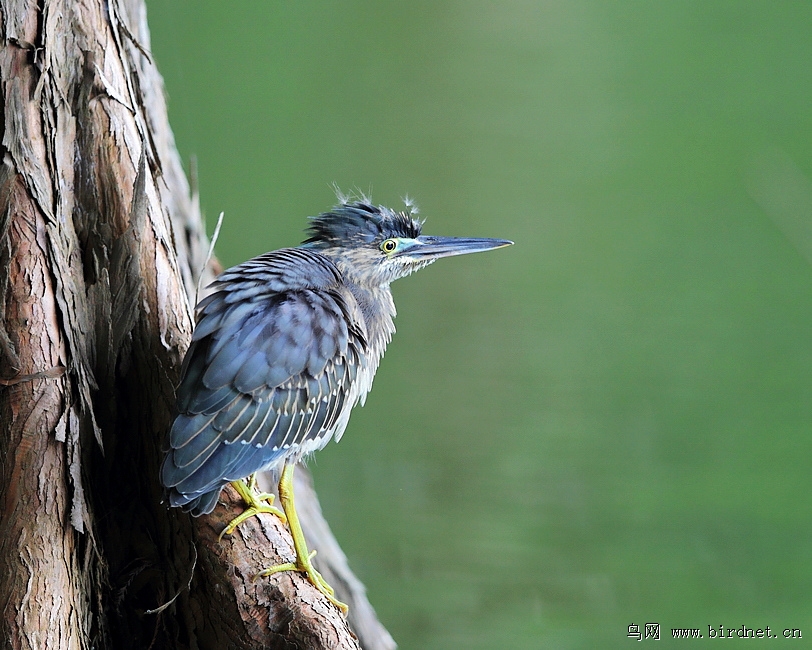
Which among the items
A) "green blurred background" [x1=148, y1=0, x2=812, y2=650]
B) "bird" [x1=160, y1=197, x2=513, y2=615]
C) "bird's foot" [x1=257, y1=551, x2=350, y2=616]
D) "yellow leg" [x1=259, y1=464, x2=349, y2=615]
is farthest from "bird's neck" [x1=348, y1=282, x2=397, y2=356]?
"green blurred background" [x1=148, y1=0, x2=812, y2=650]

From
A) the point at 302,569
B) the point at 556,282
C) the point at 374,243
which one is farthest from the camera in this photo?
the point at 556,282

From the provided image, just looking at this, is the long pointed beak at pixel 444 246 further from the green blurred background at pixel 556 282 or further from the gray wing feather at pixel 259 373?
the green blurred background at pixel 556 282

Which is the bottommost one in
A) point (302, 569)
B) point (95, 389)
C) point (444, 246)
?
point (302, 569)

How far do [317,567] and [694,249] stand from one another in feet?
9.29

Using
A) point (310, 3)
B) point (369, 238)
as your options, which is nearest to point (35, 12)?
point (369, 238)

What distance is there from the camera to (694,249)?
4012mm

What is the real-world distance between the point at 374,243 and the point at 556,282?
2718 millimetres

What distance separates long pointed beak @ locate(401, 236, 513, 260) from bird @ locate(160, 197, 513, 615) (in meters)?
0.06

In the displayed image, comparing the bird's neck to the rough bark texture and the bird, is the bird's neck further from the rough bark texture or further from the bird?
the rough bark texture

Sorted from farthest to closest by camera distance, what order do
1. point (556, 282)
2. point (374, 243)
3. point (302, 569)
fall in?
point (556, 282) → point (374, 243) → point (302, 569)

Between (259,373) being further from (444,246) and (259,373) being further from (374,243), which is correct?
(444,246)

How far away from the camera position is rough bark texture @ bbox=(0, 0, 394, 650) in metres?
1.19

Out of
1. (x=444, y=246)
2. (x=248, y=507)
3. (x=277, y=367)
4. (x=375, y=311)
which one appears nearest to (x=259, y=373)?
(x=277, y=367)

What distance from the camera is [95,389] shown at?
1320mm
